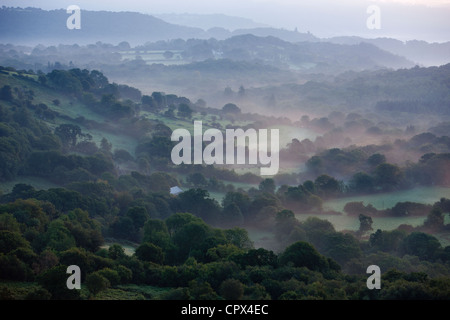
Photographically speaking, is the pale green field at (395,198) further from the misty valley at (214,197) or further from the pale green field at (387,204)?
the misty valley at (214,197)

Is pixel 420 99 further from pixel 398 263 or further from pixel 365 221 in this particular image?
pixel 398 263

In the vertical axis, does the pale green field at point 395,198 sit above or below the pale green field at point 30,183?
below

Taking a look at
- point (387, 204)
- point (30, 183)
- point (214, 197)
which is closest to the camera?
point (30, 183)

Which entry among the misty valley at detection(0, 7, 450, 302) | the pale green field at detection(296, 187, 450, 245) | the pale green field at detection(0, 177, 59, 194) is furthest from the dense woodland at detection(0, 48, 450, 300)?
the pale green field at detection(296, 187, 450, 245)

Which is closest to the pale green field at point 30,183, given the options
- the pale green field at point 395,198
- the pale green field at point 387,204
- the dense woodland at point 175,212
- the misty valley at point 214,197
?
the misty valley at point 214,197

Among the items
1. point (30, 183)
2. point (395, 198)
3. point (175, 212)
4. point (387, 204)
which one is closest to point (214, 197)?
point (175, 212)

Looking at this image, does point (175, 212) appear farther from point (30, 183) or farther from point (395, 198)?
point (395, 198)

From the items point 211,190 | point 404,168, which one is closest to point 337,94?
point 404,168
